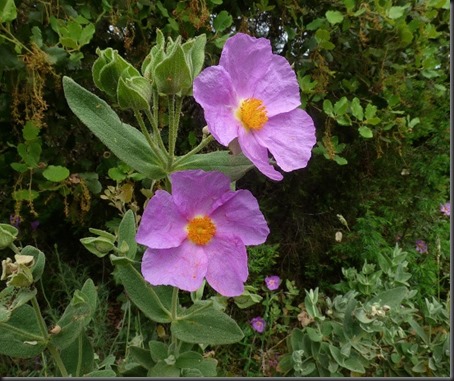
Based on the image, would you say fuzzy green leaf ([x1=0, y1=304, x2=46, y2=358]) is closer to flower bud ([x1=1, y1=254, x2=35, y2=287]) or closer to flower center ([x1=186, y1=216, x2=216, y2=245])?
flower bud ([x1=1, y1=254, x2=35, y2=287])

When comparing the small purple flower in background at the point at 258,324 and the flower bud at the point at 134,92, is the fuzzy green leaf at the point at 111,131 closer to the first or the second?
the flower bud at the point at 134,92

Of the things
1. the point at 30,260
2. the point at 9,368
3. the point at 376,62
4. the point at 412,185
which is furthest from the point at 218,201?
the point at 412,185

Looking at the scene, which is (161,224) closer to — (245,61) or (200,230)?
(200,230)

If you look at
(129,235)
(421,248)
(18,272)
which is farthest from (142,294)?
(421,248)

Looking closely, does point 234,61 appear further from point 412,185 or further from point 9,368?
point 412,185

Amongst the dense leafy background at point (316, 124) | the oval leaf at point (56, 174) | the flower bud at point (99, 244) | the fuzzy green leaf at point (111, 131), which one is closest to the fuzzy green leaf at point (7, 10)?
the dense leafy background at point (316, 124)

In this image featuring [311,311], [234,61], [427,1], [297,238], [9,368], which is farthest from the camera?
[297,238]
